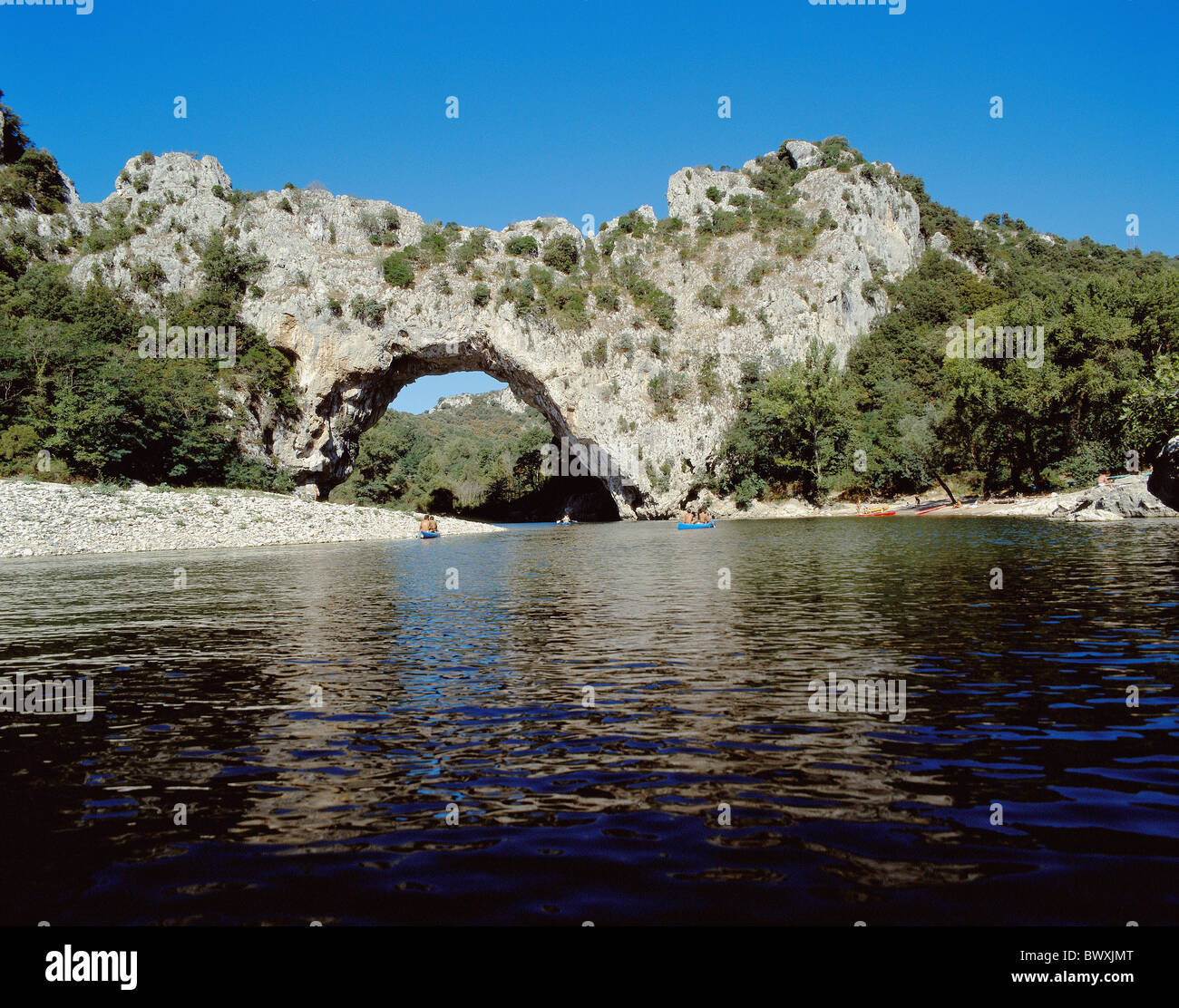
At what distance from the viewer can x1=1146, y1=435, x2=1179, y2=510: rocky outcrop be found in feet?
112

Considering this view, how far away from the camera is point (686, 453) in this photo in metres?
75.5

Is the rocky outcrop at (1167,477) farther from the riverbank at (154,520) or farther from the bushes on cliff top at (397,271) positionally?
the bushes on cliff top at (397,271)

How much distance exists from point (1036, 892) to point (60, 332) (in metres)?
59.5

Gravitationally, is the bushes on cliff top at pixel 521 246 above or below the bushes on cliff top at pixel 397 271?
above

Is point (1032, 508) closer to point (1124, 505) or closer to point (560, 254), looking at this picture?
point (1124, 505)

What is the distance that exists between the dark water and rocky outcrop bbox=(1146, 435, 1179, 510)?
90.7 ft

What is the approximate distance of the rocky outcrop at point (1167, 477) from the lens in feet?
112

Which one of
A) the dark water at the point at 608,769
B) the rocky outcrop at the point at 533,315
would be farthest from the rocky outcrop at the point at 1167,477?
the rocky outcrop at the point at 533,315

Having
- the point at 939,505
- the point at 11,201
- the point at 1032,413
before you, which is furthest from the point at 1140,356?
the point at 11,201

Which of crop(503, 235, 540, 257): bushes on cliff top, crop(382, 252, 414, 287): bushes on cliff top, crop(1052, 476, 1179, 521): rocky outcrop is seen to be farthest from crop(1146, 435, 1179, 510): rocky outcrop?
crop(382, 252, 414, 287): bushes on cliff top

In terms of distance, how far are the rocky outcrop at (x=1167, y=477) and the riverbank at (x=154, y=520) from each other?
44241 mm

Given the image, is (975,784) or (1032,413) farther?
(1032,413)
